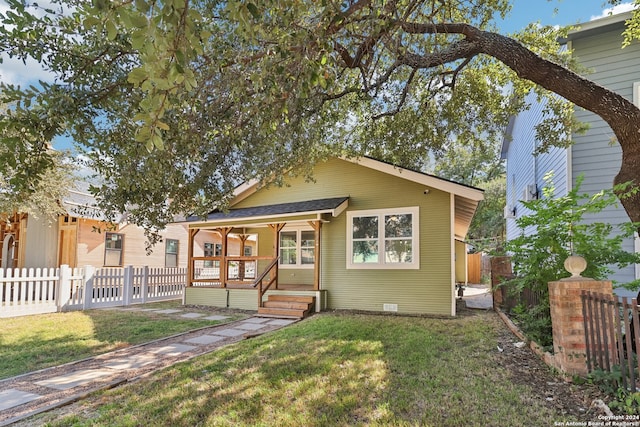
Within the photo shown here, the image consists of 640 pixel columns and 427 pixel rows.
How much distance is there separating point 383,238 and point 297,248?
3.41m

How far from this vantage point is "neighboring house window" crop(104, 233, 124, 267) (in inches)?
546

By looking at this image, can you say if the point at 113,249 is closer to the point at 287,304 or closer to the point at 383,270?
the point at 287,304

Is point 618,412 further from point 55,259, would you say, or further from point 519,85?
point 55,259

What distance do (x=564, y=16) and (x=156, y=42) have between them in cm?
902

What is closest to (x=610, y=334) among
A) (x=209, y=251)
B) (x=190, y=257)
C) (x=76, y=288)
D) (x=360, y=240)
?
(x=360, y=240)

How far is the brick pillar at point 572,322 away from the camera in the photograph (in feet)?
12.2

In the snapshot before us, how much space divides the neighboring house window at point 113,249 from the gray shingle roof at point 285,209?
4.95 m

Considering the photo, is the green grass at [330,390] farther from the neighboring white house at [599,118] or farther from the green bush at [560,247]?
the neighboring white house at [599,118]

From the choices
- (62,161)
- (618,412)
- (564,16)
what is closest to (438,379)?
(618,412)

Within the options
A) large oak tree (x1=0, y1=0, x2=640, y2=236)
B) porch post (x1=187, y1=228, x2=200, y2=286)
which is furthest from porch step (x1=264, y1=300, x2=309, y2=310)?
large oak tree (x1=0, y1=0, x2=640, y2=236)

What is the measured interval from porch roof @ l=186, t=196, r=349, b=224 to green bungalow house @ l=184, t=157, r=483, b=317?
3cm

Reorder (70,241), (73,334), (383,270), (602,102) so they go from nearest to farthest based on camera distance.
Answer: (602,102)
(73,334)
(383,270)
(70,241)

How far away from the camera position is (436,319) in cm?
802

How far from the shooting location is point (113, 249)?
46.3 feet
